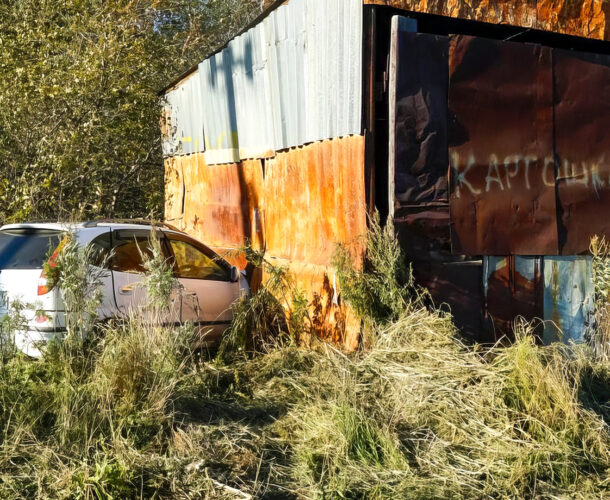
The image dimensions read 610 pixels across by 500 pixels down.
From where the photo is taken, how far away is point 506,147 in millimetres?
7586

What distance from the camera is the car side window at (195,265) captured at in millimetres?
8562

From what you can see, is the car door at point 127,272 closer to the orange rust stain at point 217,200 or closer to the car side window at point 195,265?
the car side window at point 195,265

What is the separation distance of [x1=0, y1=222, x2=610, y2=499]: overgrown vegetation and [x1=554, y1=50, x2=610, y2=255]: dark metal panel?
2.02 m

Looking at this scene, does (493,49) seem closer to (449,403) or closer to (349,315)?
(349,315)

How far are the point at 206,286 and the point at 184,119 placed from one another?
6365 millimetres

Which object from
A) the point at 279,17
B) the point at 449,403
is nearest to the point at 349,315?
the point at 449,403

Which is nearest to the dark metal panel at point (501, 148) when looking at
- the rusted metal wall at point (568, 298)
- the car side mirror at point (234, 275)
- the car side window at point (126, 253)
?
the rusted metal wall at point (568, 298)

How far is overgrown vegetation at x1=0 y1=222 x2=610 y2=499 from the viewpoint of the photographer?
4.80 metres

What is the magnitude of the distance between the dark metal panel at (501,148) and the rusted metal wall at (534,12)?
330mm

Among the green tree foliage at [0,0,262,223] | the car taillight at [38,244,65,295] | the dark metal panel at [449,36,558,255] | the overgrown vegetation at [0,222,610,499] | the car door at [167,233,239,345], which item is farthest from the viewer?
the green tree foliage at [0,0,262,223]

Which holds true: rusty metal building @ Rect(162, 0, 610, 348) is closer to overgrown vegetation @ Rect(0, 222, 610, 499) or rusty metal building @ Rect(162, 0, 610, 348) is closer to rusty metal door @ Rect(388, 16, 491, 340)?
rusty metal door @ Rect(388, 16, 491, 340)

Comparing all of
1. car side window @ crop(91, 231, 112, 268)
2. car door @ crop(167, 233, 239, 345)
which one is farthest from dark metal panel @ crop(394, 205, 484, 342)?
car side window @ crop(91, 231, 112, 268)

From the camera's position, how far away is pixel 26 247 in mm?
7262

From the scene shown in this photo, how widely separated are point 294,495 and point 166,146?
11.4 m
